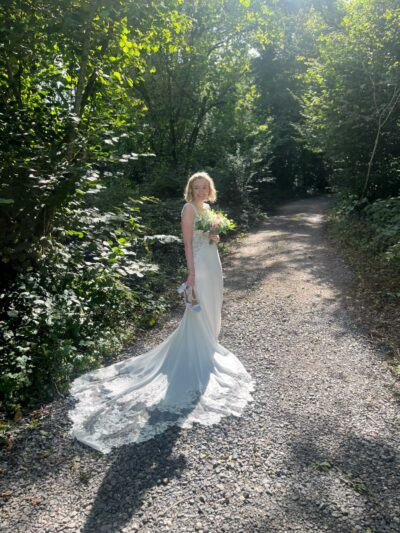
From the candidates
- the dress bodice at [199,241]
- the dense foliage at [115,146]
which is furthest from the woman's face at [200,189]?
the dense foliage at [115,146]

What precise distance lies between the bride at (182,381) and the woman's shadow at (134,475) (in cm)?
8

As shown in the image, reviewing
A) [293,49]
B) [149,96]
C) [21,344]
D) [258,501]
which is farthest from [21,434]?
[293,49]

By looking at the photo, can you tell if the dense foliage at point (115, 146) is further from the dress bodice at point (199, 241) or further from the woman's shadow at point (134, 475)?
the woman's shadow at point (134, 475)

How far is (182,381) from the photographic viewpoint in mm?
4625

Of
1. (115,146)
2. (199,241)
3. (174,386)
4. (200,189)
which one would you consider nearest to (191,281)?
(199,241)

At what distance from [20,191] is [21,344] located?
6.24 feet

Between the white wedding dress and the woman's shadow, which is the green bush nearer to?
the white wedding dress

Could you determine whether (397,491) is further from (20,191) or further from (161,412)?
(20,191)

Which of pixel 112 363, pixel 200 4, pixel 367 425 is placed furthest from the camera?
pixel 200 4

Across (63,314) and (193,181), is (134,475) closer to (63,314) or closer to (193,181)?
(63,314)

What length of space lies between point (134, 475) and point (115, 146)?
8.46m

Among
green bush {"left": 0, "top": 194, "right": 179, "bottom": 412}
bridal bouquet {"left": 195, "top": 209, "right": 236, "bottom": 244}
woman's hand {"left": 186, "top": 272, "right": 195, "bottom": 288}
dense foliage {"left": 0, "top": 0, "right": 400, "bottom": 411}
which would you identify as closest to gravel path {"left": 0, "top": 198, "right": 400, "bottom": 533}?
green bush {"left": 0, "top": 194, "right": 179, "bottom": 412}

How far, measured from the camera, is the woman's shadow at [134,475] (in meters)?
2.93

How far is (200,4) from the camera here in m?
14.6
